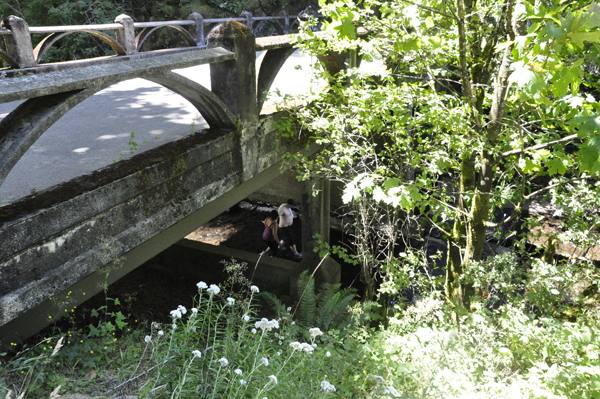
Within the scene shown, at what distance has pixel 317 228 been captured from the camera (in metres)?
8.87

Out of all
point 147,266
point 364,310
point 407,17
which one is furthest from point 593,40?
point 147,266

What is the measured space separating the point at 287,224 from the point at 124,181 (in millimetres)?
6740

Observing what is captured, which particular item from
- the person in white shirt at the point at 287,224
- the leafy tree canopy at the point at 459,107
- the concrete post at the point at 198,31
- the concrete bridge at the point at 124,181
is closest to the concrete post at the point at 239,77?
the concrete bridge at the point at 124,181

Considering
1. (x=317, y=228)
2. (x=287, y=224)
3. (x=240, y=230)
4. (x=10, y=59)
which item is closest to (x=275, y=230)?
(x=287, y=224)

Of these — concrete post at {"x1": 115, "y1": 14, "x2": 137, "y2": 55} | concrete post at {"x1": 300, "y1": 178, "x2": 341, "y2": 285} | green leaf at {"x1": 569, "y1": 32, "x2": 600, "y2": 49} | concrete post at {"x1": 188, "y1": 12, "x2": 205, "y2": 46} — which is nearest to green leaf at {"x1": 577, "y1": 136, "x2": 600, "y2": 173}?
green leaf at {"x1": 569, "y1": 32, "x2": 600, "y2": 49}

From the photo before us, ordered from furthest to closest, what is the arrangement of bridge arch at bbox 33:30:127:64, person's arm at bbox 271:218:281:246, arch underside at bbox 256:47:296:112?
person's arm at bbox 271:218:281:246 → bridge arch at bbox 33:30:127:64 → arch underside at bbox 256:47:296:112

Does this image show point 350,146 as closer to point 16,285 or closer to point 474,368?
point 474,368

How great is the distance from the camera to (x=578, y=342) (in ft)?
10.8

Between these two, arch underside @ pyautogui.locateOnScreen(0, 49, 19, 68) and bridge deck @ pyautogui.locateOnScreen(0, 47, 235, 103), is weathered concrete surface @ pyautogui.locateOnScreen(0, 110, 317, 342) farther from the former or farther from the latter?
arch underside @ pyautogui.locateOnScreen(0, 49, 19, 68)

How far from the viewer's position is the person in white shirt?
9578 mm

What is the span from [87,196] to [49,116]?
543mm

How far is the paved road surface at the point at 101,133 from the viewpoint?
356cm

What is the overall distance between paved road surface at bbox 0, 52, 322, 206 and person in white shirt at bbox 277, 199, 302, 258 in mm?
3270

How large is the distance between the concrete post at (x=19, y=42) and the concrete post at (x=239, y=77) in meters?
3.97
